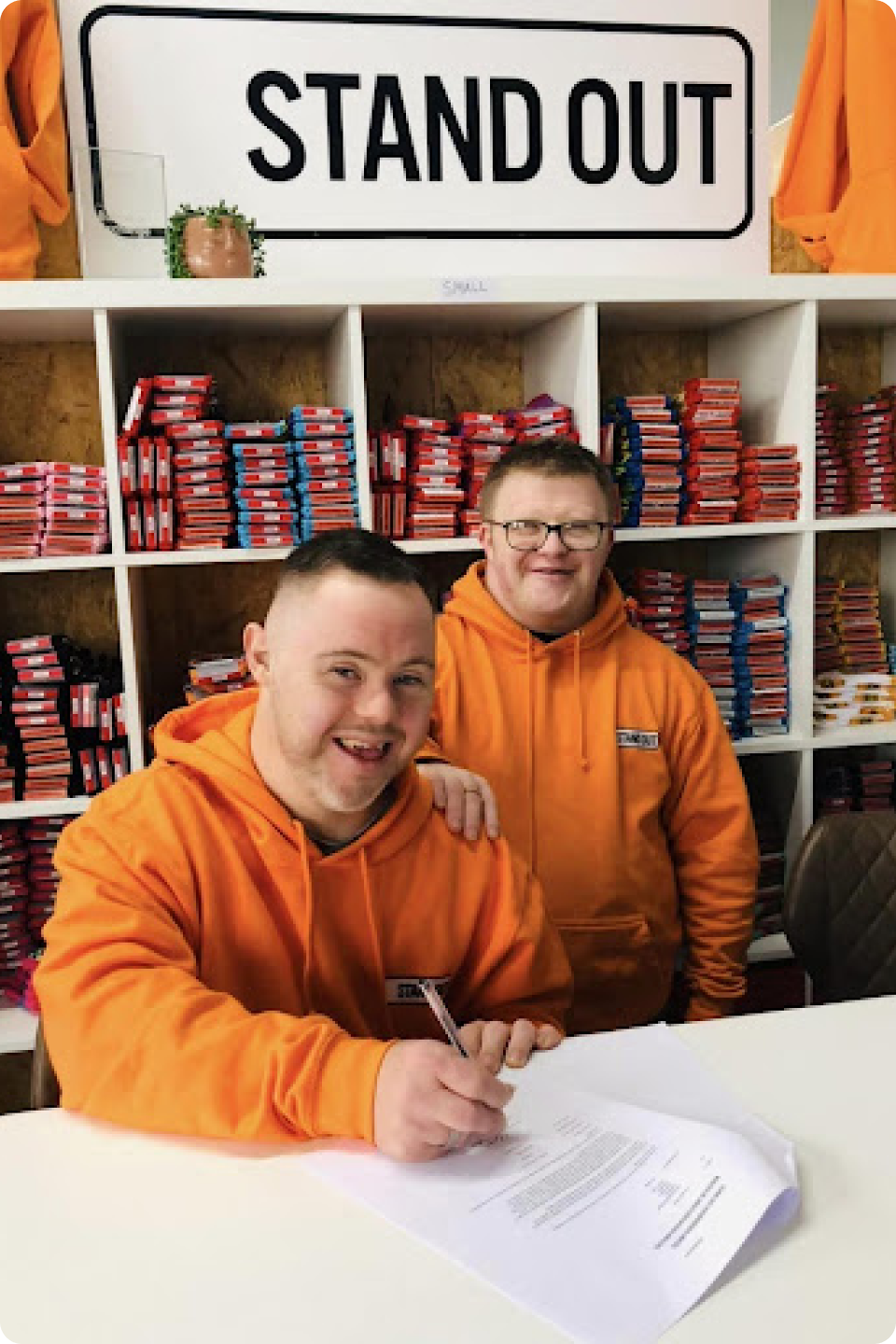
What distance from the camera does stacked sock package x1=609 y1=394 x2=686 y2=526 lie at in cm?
260

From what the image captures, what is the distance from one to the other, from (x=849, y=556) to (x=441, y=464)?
1.35 meters

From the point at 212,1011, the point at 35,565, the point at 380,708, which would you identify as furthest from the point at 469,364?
the point at 212,1011

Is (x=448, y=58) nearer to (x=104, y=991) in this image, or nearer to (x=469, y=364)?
(x=469, y=364)

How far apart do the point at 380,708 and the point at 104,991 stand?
0.41 metres

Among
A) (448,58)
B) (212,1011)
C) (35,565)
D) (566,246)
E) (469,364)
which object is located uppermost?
(448,58)

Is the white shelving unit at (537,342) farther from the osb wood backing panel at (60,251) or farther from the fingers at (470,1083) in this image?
the fingers at (470,1083)

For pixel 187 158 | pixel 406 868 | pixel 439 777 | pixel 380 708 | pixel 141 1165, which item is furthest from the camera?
pixel 187 158

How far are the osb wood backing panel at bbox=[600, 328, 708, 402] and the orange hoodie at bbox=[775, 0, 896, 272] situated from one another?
0.40 m

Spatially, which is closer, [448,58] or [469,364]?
[448,58]

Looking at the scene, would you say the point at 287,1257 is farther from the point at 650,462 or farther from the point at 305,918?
the point at 650,462

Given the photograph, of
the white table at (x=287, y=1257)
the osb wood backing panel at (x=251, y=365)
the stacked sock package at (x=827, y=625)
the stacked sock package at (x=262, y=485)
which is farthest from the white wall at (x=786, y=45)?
the white table at (x=287, y=1257)

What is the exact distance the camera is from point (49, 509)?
233cm

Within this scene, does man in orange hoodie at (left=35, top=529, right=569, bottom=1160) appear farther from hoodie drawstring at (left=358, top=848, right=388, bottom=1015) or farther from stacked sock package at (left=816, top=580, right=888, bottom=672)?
stacked sock package at (left=816, top=580, right=888, bottom=672)

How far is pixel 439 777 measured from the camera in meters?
1.54
